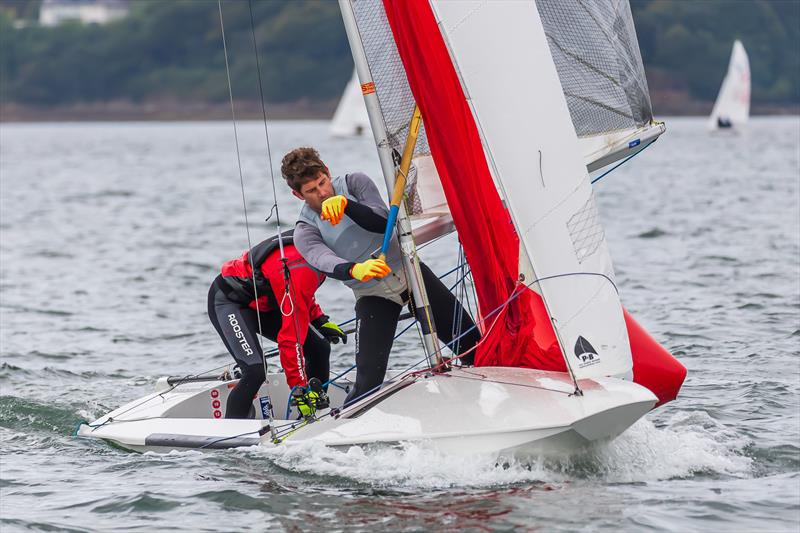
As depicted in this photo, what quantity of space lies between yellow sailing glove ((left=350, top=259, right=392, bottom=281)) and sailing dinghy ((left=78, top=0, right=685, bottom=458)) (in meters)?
0.28

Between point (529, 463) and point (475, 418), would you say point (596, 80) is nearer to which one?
point (475, 418)

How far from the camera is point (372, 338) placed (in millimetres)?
5516

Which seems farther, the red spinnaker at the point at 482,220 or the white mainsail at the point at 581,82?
the white mainsail at the point at 581,82

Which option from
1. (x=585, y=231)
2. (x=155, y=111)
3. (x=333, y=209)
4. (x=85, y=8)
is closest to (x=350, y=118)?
(x=155, y=111)

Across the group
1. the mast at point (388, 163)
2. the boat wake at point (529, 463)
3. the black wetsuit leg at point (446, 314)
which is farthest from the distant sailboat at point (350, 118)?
the boat wake at point (529, 463)

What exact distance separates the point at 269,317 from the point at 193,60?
77.8 metres

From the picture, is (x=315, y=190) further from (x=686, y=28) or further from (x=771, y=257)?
(x=686, y=28)

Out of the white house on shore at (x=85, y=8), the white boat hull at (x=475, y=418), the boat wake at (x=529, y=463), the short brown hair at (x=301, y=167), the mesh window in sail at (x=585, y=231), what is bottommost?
the boat wake at (x=529, y=463)

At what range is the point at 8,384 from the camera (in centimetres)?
771

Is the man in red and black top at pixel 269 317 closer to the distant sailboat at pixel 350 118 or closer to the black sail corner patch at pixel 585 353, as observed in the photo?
the black sail corner patch at pixel 585 353

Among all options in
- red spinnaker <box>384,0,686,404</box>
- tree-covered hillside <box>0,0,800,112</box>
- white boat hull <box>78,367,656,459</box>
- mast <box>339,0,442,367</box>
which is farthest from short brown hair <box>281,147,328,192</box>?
tree-covered hillside <box>0,0,800,112</box>

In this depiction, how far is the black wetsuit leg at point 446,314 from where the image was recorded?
5.65 meters

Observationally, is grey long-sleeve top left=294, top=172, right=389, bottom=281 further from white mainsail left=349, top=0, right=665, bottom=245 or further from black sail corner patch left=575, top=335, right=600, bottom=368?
black sail corner patch left=575, top=335, right=600, bottom=368

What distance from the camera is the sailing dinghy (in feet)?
16.6
